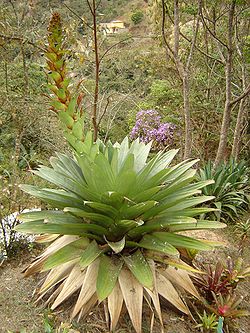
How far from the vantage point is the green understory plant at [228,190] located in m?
5.53

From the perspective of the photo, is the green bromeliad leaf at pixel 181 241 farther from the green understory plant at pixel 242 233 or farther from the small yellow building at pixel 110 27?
the small yellow building at pixel 110 27

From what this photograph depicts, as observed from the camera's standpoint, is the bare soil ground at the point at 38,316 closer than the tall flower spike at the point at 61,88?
No

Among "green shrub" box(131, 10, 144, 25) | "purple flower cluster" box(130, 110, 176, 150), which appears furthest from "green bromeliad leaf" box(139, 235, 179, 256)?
"green shrub" box(131, 10, 144, 25)

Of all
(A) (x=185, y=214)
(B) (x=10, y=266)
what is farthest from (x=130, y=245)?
(B) (x=10, y=266)

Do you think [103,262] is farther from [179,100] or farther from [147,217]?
[179,100]

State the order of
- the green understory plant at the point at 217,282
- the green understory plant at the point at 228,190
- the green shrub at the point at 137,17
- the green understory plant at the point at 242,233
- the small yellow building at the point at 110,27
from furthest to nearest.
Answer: the green shrub at the point at 137,17 → the green understory plant at the point at 228,190 → the small yellow building at the point at 110,27 → the green understory plant at the point at 242,233 → the green understory plant at the point at 217,282

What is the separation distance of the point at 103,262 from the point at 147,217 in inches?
18.6

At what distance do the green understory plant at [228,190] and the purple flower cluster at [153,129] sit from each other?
3075mm

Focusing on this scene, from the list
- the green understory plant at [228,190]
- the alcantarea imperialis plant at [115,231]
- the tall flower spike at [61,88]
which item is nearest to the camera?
the tall flower spike at [61,88]

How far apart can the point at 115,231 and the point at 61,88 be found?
1153 millimetres

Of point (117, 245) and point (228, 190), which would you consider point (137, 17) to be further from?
point (117, 245)

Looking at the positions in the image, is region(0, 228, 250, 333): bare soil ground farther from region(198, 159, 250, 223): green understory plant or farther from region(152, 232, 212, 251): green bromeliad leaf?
region(198, 159, 250, 223): green understory plant

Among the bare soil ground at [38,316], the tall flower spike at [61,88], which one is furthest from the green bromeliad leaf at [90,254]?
the tall flower spike at [61,88]

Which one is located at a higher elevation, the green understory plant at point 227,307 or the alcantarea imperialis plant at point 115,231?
the alcantarea imperialis plant at point 115,231
